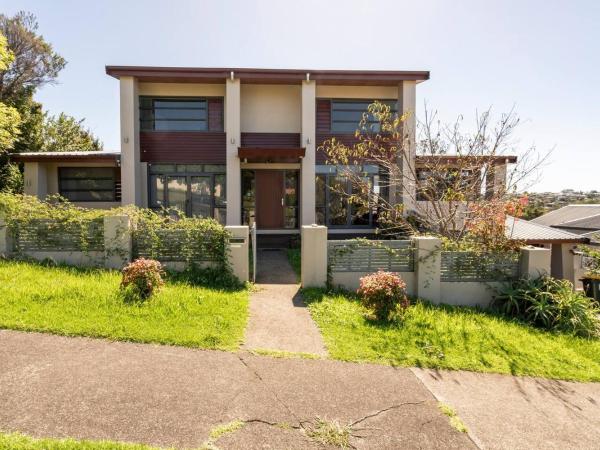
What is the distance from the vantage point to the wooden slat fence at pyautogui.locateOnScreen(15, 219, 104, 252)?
26.6ft

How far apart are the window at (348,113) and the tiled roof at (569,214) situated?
29.6 metres

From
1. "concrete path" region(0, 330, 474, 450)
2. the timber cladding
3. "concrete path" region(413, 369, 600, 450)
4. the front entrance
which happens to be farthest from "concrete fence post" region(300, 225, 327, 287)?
the timber cladding

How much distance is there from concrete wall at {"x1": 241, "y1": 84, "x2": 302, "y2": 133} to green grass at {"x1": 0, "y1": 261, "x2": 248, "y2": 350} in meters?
8.77

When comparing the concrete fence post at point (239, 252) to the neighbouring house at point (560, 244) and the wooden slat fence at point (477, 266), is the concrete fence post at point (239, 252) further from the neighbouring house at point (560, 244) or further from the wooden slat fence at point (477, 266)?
the neighbouring house at point (560, 244)

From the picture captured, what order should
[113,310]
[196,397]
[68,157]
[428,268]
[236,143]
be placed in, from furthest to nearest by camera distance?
[68,157], [236,143], [428,268], [113,310], [196,397]

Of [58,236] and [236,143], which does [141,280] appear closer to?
[58,236]

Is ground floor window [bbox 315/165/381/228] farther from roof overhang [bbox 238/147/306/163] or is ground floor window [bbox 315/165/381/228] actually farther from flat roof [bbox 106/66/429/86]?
flat roof [bbox 106/66/429/86]

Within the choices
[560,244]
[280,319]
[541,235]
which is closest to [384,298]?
[280,319]

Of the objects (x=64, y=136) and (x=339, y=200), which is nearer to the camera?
(x=339, y=200)

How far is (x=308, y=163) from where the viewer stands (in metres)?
13.6

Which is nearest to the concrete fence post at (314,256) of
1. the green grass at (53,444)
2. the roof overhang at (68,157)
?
the green grass at (53,444)

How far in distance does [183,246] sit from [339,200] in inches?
302

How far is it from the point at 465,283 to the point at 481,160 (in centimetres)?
362

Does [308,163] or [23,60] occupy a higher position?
[23,60]
